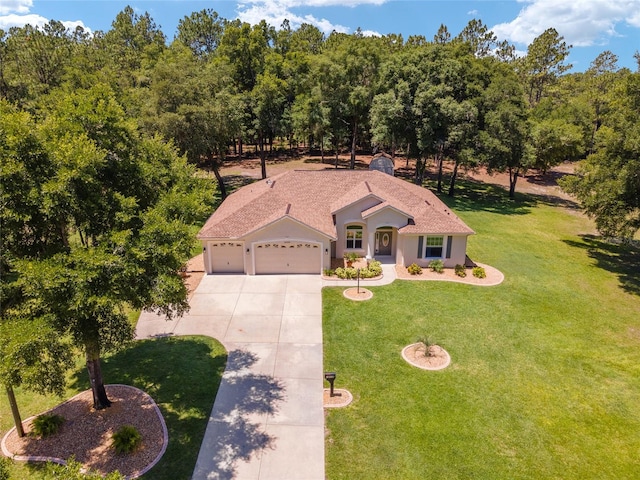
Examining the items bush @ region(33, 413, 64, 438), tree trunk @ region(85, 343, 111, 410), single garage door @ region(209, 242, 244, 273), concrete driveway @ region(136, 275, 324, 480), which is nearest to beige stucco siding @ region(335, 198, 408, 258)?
concrete driveway @ region(136, 275, 324, 480)

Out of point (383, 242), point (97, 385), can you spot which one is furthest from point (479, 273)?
point (97, 385)

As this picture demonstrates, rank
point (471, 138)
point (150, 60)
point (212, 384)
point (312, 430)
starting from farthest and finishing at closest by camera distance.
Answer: point (150, 60), point (471, 138), point (212, 384), point (312, 430)

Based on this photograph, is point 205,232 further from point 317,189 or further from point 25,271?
point 25,271

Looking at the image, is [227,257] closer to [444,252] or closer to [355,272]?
[355,272]

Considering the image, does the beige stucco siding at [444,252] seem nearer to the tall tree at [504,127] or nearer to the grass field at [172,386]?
the grass field at [172,386]

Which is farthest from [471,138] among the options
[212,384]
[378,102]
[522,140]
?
[212,384]

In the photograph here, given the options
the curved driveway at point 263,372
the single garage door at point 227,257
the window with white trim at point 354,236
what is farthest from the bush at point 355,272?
the single garage door at point 227,257
